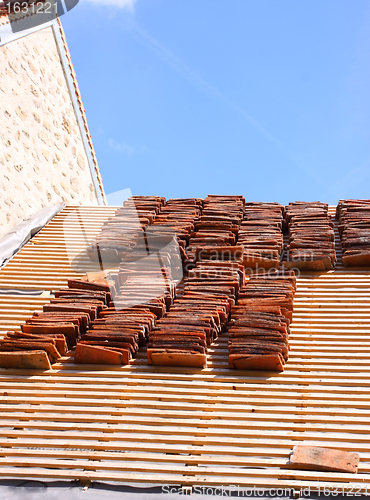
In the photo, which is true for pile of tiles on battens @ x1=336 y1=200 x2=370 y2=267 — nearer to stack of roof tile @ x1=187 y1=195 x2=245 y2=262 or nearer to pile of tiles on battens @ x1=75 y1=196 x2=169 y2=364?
stack of roof tile @ x1=187 y1=195 x2=245 y2=262

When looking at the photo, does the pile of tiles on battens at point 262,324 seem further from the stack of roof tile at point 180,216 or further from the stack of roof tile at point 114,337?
the stack of roof tile at point 180,216

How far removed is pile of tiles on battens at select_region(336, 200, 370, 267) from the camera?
23.0 ft

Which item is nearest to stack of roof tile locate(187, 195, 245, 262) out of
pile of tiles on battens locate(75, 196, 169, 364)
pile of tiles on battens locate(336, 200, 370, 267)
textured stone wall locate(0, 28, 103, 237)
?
pile of tiles on battens locate(75, 196, 169, 364)

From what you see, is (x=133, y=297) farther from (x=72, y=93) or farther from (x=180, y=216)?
(x=72, y=93)

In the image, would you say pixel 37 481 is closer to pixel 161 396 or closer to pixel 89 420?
pixel 89 420

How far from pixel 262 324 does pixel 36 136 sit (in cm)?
651

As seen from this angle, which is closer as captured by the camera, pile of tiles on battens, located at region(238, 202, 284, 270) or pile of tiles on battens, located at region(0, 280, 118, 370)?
pile of tiles on battens, located at region(0, 280, 118, 370)

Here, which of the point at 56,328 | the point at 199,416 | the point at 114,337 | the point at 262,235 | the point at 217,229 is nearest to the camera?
the point at 199,416

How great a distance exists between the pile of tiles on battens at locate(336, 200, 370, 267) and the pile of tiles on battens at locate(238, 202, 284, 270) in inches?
33.1

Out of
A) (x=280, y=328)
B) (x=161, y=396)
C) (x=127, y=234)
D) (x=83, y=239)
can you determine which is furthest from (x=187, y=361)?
(x=83, y=239)

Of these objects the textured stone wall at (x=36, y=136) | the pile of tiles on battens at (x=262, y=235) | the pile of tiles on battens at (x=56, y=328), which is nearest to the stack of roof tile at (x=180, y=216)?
the pile of tiles on battens at (x=262, y=235)

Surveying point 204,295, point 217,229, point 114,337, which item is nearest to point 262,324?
point 204,295

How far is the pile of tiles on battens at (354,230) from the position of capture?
702cm

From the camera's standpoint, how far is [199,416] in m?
4.50
